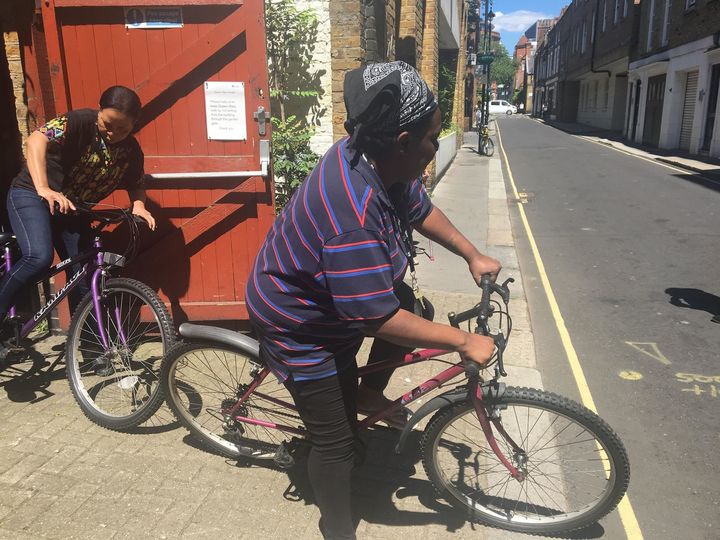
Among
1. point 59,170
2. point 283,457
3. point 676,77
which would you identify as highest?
point 676,77

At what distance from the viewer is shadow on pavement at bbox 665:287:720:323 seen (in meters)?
5.46

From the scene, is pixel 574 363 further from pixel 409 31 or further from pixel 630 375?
pixel 409 31

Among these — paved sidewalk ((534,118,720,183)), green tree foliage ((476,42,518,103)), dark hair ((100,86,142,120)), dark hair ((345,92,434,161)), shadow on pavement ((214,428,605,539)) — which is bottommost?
shadow on pavement ((214,428,605,539))

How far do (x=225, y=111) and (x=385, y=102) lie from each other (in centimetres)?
259

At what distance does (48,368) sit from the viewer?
405 cm

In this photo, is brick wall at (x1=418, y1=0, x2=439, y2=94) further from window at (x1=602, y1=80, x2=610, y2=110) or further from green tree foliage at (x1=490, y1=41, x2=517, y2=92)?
green tree foliage at (x1=490, y1=41, x2=517, y2=92)

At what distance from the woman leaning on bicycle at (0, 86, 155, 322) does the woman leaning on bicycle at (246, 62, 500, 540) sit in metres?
1.75

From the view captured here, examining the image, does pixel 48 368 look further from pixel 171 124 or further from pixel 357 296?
pixel 357 296

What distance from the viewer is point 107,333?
335 cm

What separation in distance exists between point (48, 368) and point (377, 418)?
106 inches

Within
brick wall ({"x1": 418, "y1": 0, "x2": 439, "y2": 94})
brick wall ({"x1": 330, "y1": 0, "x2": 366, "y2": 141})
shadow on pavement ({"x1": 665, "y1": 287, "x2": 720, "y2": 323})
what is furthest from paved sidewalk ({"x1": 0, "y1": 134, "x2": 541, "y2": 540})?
brick wall ({"x1": 418, "y1": 0, "x2": 439, "y2": 94})

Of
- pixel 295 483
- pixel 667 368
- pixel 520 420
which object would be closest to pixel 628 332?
pixel 667 368

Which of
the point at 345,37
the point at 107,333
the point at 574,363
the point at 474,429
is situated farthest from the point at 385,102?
the point at 345,37

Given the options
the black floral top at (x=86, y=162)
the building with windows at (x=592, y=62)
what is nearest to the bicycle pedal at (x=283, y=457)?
the black floral top at (x=86, y=162)
